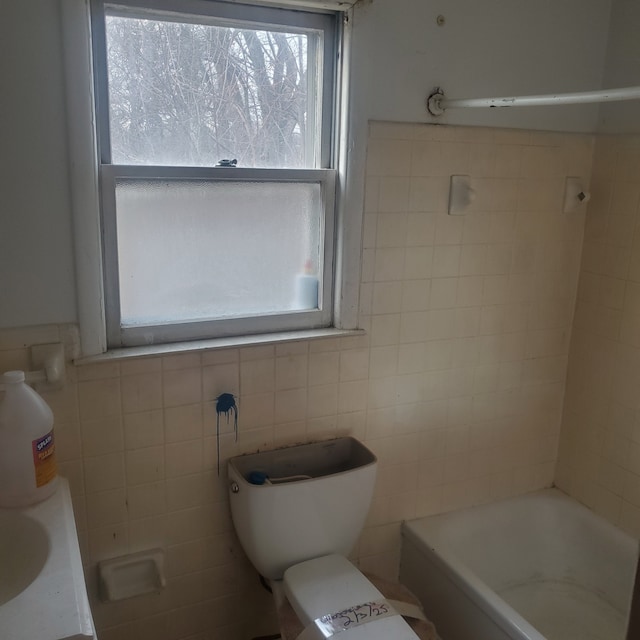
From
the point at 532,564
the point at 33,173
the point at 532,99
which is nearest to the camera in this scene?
the point at 33,173

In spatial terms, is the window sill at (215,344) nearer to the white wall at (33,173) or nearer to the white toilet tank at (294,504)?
the white wall at (33,173)

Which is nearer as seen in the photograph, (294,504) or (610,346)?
(294,504)

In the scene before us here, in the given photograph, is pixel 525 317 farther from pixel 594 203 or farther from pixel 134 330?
pixel 134 330

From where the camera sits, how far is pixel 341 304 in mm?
1809

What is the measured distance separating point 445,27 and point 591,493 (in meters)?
1.60

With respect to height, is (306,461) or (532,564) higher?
(306,461)

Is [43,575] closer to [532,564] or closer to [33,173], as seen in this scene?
[33,173]

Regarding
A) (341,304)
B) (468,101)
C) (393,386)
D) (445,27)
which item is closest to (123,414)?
(341,304)

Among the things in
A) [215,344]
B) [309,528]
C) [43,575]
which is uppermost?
[215,344]

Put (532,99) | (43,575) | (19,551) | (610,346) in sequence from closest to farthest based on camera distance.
Answer: (43,575) → (19,551) → (532,99) → (610,346)

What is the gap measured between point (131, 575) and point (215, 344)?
2.18 feet

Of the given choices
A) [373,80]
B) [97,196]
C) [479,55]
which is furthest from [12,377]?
[479,55]

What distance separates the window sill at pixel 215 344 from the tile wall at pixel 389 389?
2 centimetres

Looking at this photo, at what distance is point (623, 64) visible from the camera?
6.44 ft
